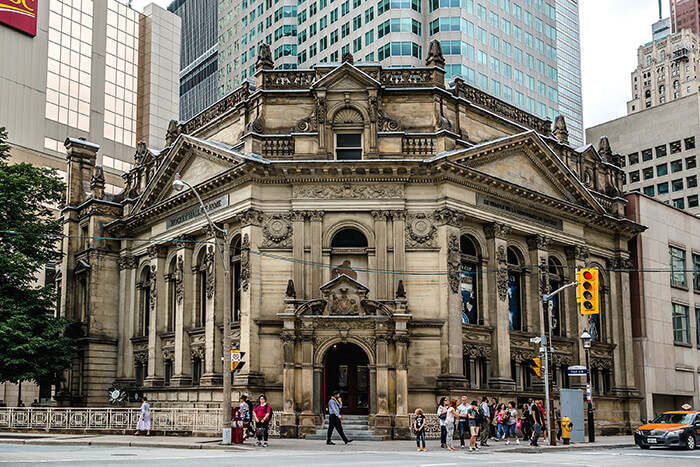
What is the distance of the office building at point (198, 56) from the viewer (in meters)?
152

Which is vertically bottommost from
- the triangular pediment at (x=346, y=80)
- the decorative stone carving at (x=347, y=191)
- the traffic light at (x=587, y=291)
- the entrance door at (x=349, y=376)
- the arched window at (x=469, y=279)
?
the entrance door at (x=349, y=376)

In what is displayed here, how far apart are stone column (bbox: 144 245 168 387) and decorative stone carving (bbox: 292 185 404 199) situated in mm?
12688

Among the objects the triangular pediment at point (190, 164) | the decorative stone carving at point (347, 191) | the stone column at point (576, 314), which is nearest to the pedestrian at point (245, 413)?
the decorative stone carving at point (347, 191)

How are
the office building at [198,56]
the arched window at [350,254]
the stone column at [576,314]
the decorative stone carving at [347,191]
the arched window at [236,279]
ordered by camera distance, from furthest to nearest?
the office building at [198,56], the stone column at [576,314], the arched window at [236,279], the decorative stone carving at [347,191], the arched window at [350,254]

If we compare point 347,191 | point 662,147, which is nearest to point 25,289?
point 347,191

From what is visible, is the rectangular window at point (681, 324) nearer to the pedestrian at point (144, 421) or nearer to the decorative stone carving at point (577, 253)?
the decorative stone carving at point (577, 253)

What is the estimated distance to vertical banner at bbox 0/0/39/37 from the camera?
277 ft

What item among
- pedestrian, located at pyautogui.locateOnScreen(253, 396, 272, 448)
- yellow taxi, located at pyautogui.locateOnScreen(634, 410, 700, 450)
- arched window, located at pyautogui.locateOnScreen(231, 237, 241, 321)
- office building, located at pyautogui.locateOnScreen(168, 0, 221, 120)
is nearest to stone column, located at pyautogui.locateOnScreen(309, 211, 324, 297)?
arched window, located at pyautogui.locateOnScreen(231, 237, 241, 321)

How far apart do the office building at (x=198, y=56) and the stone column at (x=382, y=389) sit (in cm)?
11567

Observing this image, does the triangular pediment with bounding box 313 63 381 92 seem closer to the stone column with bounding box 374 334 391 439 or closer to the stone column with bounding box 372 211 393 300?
the stone column with bounding box 372 211 393 300

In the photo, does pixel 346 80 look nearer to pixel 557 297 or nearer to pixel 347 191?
pixel 347 191

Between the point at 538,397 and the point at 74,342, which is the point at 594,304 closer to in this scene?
the point at 538,397

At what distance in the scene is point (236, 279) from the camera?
141 ft

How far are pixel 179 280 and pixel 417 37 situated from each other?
46.3 metres
